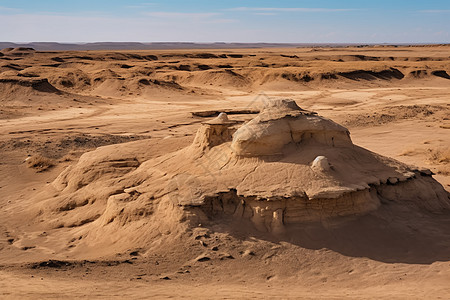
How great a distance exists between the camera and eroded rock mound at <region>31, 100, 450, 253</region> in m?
8.91

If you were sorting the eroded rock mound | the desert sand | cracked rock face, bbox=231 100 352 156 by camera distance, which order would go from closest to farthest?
the desert sand < the eroded rock mound < cracked rock face, bbox=231 100 352 156

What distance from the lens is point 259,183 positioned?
9.10 meters

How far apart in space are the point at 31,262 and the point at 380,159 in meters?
6.83

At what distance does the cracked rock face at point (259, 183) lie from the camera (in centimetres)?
891

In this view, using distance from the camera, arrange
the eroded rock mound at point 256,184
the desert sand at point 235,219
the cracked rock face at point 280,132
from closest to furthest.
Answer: the desert sand at point 235,219, the eroded rock mound at point 256,184, the cracked rock face at point 280,132

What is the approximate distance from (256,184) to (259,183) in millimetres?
56

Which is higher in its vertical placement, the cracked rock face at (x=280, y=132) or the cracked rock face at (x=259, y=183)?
the cracked rock face at (x=280, y=132)

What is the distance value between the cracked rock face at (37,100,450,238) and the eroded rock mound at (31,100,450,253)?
0.7 inches

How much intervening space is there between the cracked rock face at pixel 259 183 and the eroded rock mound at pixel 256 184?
0.06 feet

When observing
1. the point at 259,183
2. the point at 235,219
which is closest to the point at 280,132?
the point at 259,183

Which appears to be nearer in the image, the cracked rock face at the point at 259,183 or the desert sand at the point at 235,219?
the desert sand at the point at 235,219

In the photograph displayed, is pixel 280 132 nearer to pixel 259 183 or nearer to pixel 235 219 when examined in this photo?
pixel 259 183

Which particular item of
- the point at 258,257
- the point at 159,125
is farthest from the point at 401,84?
the point at 258,257

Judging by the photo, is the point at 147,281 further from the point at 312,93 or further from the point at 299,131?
the point at 312,93
